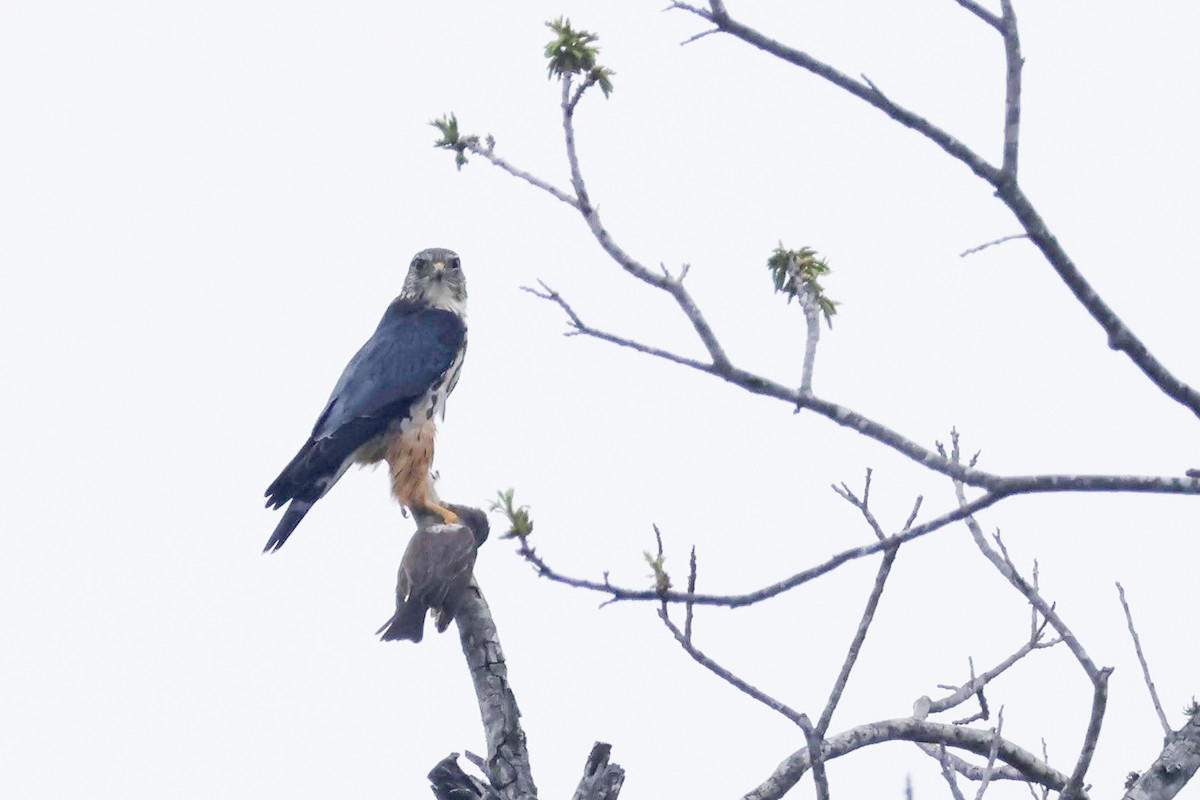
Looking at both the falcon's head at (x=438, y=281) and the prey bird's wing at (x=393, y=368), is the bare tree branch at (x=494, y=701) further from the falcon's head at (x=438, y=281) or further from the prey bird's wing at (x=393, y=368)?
the falcon's head at (x=438, y=281)

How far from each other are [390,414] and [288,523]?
923 millimetres

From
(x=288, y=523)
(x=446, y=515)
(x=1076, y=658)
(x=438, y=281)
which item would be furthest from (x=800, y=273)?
(x=438, y=281)

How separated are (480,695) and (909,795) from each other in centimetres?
170

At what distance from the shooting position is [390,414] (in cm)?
711

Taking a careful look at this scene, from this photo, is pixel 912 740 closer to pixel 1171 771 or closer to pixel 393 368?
pixel 1171 771

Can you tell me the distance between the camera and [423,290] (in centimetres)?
840

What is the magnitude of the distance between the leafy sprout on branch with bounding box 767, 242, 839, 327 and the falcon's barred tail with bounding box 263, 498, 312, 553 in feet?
11.0

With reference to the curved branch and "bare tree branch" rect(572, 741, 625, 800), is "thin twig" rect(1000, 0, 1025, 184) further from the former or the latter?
"bare tree branch" rect(572, 741, 625, 800)

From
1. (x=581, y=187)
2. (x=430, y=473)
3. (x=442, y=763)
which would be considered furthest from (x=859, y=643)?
(x=430, y=473)

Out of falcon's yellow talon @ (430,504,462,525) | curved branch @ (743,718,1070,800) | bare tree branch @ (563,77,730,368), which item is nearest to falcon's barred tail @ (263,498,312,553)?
falcon's yellow talon @ (430,504,462,525)

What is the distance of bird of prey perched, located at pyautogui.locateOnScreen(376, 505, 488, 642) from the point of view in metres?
4.57

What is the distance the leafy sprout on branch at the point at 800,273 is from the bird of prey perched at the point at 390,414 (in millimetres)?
2792

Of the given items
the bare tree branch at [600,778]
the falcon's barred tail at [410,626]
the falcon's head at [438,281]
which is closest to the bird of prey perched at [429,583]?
the falcon's barred tail at [410,626]

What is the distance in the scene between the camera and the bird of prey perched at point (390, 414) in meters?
6.54
